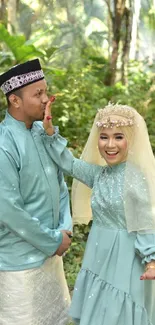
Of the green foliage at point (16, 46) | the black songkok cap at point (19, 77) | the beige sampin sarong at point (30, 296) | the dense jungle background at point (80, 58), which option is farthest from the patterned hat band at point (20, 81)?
the green foliage at point (16, 46)

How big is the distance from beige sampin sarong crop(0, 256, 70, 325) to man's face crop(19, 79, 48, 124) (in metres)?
0.83

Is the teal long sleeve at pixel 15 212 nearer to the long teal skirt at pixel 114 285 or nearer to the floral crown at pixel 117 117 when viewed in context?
the long teal skirt at pixel 114 285

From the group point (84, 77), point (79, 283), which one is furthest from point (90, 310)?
point (84, 77)

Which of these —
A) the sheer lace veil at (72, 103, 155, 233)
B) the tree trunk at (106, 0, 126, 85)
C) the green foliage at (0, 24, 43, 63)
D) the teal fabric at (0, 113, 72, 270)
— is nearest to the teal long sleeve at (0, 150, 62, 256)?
the teal fabric at (0, 113, 72, 270)

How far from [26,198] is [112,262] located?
57cm

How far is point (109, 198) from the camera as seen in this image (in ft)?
8.68

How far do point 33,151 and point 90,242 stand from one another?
1.94 ft

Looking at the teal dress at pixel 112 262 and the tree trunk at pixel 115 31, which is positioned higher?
the teal dress at pixel 112 262

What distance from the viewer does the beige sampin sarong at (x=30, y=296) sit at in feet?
9.09

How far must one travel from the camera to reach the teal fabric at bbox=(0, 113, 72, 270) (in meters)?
2.59

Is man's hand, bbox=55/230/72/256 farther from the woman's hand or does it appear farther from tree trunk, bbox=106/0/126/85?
tree trunk, bbox=106/0/126/85

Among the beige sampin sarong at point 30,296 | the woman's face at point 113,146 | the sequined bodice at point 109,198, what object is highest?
the woman's face at point 113,146

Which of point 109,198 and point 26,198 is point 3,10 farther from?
point 109,198

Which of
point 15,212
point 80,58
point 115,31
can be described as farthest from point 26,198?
point 80,58
